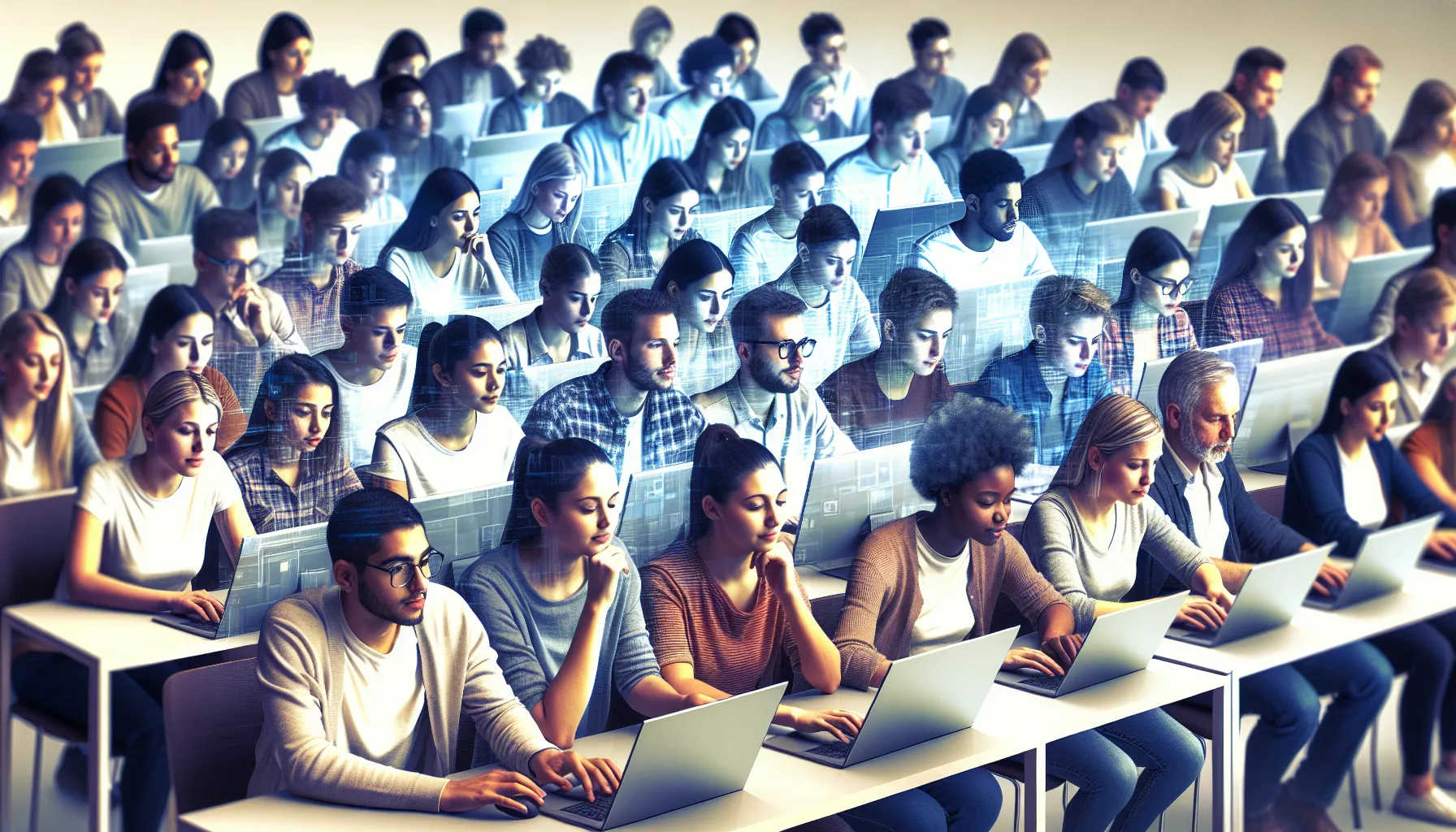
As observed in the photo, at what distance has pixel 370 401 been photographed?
1236 millimetres

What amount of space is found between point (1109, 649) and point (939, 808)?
27cm

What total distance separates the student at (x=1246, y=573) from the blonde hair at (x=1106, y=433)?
0.28ft

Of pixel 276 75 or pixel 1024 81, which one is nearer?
pixel 276 75

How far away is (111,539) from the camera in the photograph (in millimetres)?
1403

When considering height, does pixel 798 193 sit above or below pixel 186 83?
below

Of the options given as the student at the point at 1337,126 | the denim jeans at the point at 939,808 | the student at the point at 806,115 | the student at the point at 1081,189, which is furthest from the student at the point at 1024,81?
the denim jeans at the point at 939,808

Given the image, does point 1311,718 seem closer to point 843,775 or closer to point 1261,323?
point 1261,323

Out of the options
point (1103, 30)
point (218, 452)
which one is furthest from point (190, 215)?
point (1103, 30)

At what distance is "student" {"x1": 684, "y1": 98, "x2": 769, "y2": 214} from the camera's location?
2309mm

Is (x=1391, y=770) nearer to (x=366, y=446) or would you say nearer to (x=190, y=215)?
(x=366, y=446)

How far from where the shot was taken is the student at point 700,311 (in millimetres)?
1401

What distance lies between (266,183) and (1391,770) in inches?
71.6

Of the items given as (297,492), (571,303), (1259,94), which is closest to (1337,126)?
(1259,94)

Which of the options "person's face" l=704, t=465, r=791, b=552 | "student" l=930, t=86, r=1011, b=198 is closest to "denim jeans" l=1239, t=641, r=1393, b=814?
"person's face" l=704, t=465, r=791, b=552
